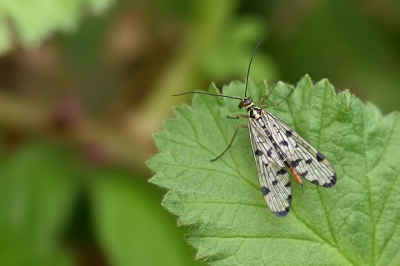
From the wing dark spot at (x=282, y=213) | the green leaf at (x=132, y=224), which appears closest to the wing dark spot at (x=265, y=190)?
the wing dark spot at (x=282, y=213)

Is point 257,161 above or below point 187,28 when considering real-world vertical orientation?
below

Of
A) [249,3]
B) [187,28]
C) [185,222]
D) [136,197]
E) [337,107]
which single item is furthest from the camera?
[249,3]

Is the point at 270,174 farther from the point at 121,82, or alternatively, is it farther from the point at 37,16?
the point at 121,82

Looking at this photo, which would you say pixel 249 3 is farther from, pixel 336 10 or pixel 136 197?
pixel 136 197

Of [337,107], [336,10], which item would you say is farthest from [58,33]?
[337,107]

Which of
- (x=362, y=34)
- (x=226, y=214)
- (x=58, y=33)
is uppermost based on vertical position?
(x=58, y=33)

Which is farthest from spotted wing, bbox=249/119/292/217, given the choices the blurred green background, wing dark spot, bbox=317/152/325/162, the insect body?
the blurred green background

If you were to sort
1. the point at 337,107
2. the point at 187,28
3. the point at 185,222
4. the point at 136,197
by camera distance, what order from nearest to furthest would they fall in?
the point at 185,222
the point at 337,107
the point at 136,197
the point at 187,28
